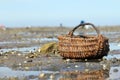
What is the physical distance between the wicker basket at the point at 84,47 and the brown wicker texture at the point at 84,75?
329 centimetres

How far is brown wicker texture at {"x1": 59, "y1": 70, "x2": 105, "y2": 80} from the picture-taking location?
1441 centimetres

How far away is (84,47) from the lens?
64.0ft

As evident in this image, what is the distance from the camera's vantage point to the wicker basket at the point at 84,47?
19.4m

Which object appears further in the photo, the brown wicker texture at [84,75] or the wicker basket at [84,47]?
the wicker basket at [84,47]

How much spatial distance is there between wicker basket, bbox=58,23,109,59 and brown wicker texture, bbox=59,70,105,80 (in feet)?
10.8

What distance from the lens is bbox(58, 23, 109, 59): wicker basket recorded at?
19391 mm

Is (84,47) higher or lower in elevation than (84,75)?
higher

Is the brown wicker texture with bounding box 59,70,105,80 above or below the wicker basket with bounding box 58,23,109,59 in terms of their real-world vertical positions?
below

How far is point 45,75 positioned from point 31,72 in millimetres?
1172

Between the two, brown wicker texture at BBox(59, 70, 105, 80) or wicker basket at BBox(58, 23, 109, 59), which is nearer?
brown wicker texture at BBox(59, 70, 105, 80)

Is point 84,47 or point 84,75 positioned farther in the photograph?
point 84,47

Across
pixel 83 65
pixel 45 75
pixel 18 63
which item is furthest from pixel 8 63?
pixel 45 75

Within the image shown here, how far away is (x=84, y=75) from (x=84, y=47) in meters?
4.47

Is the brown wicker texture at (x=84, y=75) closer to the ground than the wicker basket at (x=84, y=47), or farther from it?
closer to the ground
